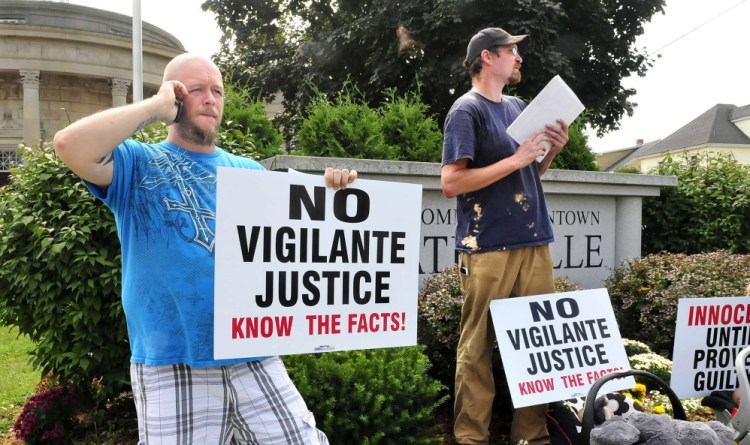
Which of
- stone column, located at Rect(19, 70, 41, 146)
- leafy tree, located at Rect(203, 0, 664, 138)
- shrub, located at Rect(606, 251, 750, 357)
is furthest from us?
stone column, located at Rect(19, 70, 41, 146)

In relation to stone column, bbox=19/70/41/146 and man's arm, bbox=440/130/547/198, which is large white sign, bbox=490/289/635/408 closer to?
man's arm, bbox=440/130/547/198

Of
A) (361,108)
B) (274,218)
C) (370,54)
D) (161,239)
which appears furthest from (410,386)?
(370,54)

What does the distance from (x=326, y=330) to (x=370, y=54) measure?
13.3 meters

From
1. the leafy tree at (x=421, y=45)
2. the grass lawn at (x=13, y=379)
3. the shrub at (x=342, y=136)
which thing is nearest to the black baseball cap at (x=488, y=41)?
the shrub at (x=342, y=136)

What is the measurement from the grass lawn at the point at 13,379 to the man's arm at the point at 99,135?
2869 mm

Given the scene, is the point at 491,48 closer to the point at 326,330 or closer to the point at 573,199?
the point at 326,330

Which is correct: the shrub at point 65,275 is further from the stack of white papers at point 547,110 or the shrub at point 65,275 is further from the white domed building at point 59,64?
the white domed building at point 59,64

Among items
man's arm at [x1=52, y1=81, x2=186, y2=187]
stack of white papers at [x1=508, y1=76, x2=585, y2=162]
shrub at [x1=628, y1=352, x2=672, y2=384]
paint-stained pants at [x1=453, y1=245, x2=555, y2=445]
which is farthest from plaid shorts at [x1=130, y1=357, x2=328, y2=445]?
shrub at [x1=628, y1=352, x2=672, y2=384]

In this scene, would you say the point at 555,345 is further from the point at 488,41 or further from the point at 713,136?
the point at 713,136

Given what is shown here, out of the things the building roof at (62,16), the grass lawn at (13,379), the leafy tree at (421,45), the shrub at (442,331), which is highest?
the building roof at (62,16)

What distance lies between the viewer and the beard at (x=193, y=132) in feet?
6.77

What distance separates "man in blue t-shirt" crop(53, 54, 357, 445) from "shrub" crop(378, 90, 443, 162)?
3887 mm

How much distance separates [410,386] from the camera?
3352 mm

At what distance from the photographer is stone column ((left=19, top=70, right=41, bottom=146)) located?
29.9 m
